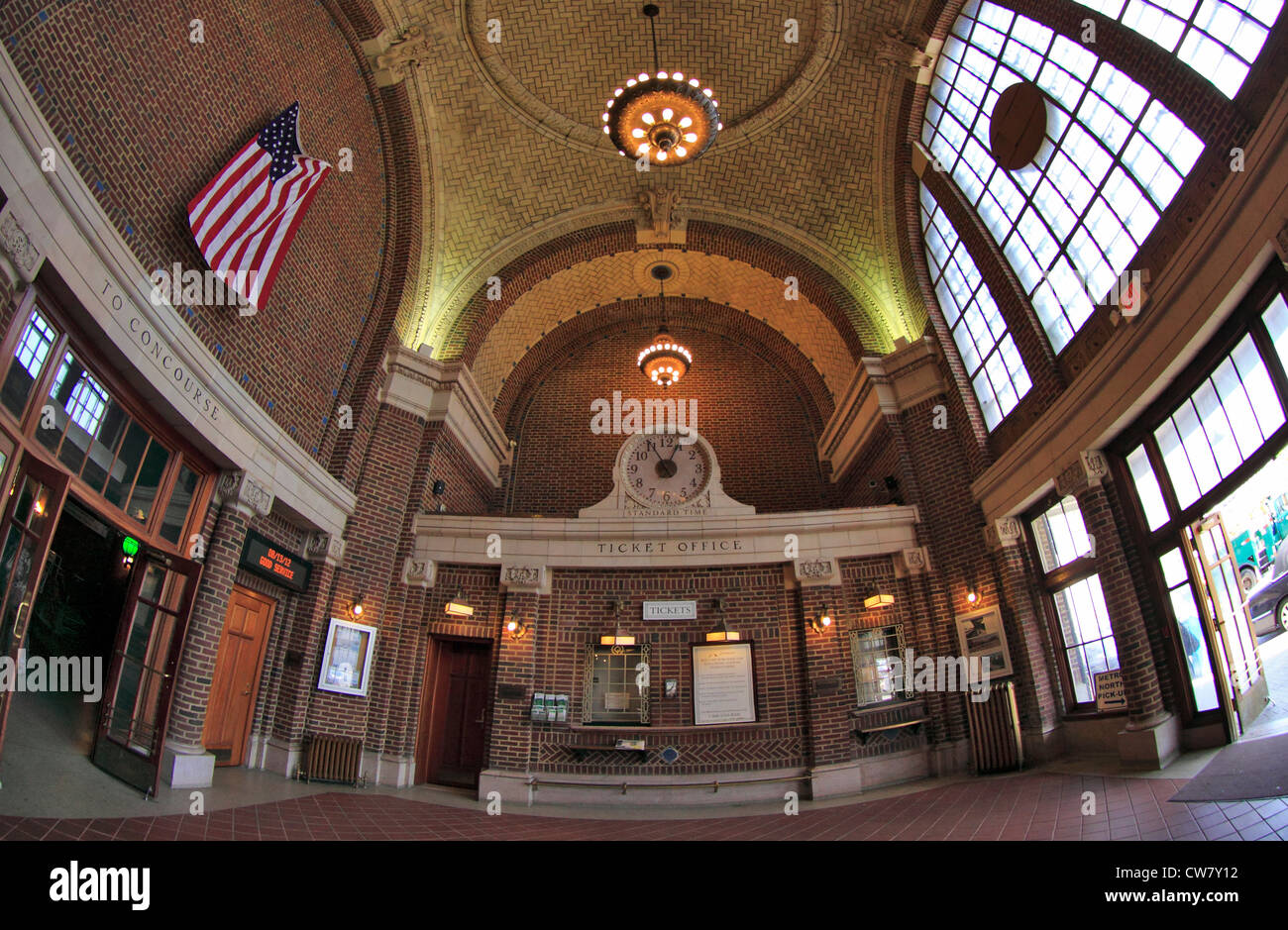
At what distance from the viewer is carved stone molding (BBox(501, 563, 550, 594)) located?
453 inches

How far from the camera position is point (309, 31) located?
10.4 meters

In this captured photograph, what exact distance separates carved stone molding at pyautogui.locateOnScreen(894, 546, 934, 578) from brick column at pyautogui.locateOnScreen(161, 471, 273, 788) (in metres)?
10.2

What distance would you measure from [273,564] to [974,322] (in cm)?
1201

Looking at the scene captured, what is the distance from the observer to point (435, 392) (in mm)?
12930

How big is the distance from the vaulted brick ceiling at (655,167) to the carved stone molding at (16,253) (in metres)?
7.53

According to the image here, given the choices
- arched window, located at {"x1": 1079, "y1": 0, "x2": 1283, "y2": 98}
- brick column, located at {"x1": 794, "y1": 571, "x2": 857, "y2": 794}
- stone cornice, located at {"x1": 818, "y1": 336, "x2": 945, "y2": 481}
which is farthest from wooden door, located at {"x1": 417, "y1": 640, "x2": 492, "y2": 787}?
arched window, located at {"x1": 1079, "y1": 0, "x2": 1283, "y2": 98}

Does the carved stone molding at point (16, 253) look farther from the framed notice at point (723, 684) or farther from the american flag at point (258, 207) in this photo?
the framed notice at point (723, 684)

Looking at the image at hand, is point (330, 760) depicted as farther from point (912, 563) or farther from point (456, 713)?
point (912, 563)

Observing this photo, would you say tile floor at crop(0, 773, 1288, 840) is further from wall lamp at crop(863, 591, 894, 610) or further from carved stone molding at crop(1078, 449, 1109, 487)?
carved stone molding at crop(1078, 449, 1109, 487)

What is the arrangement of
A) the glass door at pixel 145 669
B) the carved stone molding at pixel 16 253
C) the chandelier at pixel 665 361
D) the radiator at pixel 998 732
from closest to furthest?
1. the carved stone molding at pixel 16 253
2. the glass door at pixel 145 669
3. the radiator at pixel 998 732
4. the chandelier at pixel 665 361

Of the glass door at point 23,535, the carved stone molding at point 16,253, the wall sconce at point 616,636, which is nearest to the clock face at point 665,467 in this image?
the wall sconce at point 616,636

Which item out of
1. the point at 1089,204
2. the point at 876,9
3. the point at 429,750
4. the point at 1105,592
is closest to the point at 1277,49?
the point at 1089,204

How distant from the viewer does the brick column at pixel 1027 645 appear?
9.82m

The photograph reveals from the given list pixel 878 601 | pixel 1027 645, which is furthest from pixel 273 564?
pixel 1027 645
